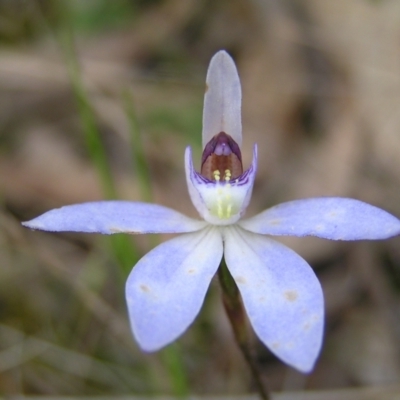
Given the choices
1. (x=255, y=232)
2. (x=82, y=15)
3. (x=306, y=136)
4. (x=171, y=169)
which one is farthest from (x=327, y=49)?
(x=255, y=232)

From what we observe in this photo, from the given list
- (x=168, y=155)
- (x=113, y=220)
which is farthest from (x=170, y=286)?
(x=168, y=155)

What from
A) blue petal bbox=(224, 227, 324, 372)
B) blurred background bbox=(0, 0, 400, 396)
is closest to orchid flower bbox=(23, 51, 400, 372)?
blue petal bbox=(224, 227, 324, 372)

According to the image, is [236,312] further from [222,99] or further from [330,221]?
[222,99]

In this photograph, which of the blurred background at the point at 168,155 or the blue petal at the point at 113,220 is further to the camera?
the blurred background at the point at 168,155

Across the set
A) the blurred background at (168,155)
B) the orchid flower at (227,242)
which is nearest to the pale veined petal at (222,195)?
the orchid flower at (227,242)

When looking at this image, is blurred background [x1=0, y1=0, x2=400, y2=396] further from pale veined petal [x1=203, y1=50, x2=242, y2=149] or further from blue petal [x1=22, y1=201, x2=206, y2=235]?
blue petal [x1=22, y1=201, x2=206, y2=235]

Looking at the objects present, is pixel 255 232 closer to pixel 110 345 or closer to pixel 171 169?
pixel 110 345

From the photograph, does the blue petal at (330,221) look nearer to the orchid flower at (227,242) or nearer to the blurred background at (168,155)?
the orchid flower at (227,242)
